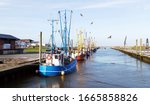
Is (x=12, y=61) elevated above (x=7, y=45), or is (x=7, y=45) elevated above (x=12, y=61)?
(x=7, y=45)

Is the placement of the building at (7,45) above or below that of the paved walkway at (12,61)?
above

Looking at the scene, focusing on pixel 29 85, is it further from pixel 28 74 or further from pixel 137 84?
pixel 137 84

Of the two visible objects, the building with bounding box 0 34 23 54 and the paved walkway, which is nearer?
the paved walkway

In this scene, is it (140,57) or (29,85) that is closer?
(29,85)

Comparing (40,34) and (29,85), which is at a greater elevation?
(40,34)

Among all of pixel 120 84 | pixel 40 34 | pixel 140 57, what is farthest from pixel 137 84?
pixel 140 57

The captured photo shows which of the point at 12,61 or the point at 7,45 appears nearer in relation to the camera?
the point at 12,61

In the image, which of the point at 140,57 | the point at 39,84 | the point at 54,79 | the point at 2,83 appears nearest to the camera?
the point at 2,83

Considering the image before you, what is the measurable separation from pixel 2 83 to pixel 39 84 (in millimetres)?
4486

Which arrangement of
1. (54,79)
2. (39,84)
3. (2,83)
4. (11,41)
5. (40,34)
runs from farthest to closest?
(11,41), (40,34), (54,79), (39,84), (2,83)

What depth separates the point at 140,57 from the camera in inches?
3369

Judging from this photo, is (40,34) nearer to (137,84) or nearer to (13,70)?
(13,70)

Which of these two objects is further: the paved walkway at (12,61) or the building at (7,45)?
the building at (7,45)

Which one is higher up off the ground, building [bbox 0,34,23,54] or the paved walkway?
building [bbox 0,34,23,54]
